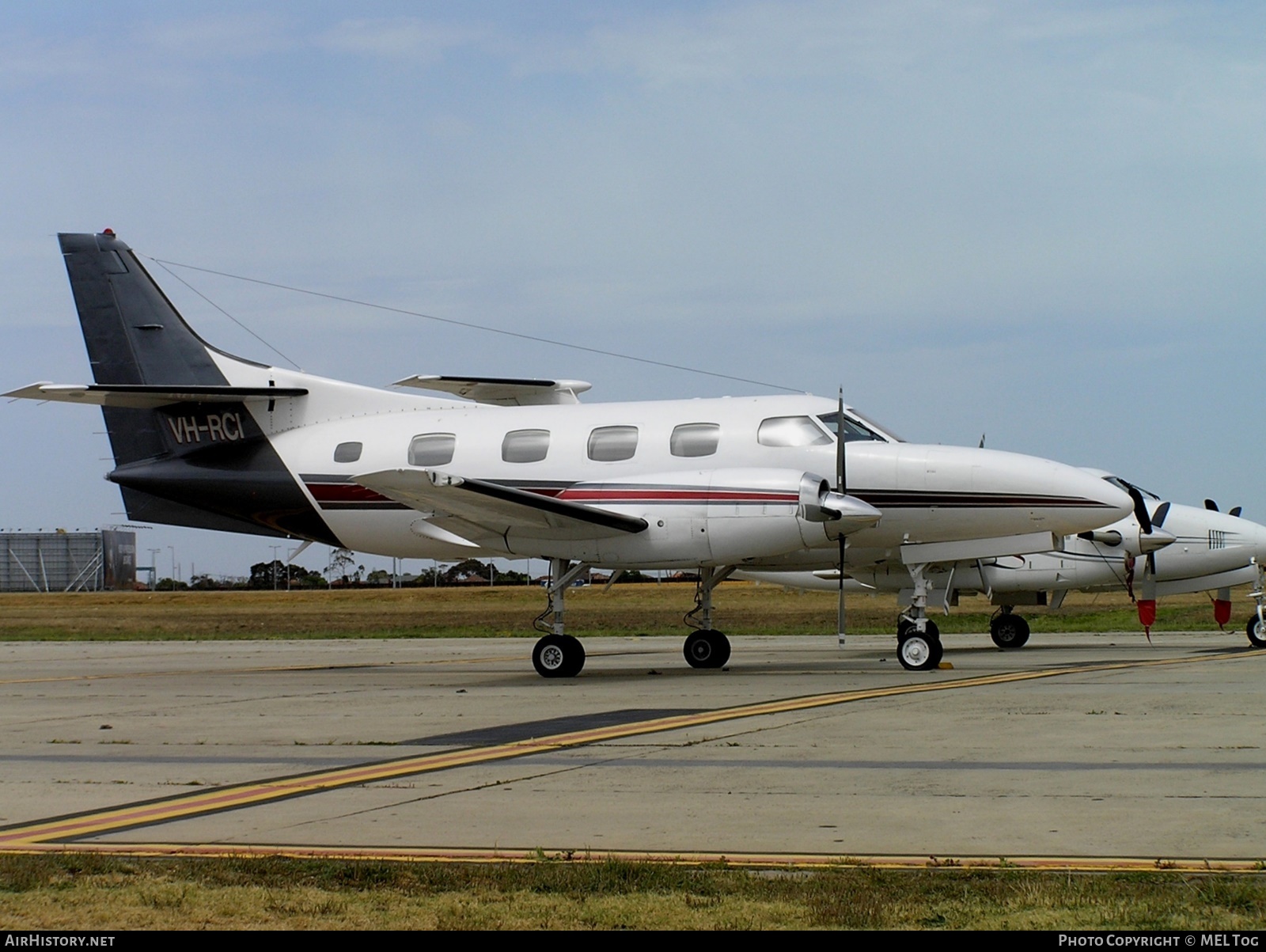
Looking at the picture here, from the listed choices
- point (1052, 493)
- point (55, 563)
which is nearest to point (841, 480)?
point (1052, 493)

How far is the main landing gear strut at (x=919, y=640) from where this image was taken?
17.9 meters

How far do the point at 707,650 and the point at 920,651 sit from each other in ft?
11.9

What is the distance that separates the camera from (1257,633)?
930 inches

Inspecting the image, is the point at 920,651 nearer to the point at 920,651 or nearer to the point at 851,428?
the point at 920,651

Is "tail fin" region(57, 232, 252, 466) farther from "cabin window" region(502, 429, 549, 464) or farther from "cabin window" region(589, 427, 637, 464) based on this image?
"cabin window" region(589, 427, 637, 464)

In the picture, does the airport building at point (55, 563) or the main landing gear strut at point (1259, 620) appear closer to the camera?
the main landing gear strut at point (1259, 620)

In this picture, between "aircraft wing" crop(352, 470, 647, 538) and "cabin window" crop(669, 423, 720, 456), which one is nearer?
"aircraft wing" crop(352, 470, 647, 538)

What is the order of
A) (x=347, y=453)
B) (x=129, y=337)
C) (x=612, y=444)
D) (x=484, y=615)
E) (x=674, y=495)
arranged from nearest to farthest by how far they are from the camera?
(x=674, y=495) → (x=612, y=444) → (x=347, y=453) → (x=129, y=337) → (x=484, y=615)

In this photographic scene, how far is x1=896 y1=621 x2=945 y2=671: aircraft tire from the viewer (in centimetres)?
1786

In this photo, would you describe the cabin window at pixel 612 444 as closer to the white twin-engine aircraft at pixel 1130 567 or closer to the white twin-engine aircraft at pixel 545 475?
the white twin-engine aircraft at pixel 545 475

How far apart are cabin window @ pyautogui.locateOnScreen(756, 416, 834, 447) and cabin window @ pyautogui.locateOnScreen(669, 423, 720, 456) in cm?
66

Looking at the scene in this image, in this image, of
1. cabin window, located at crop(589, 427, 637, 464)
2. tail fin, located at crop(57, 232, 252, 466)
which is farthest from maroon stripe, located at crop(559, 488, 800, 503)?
tail fin, located at crop(57, 232, 252, 466)

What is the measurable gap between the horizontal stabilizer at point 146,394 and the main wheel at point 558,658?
6.85 m

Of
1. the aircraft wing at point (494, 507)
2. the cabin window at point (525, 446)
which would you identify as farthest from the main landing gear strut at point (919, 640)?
the cabin window at point (525, 446)
